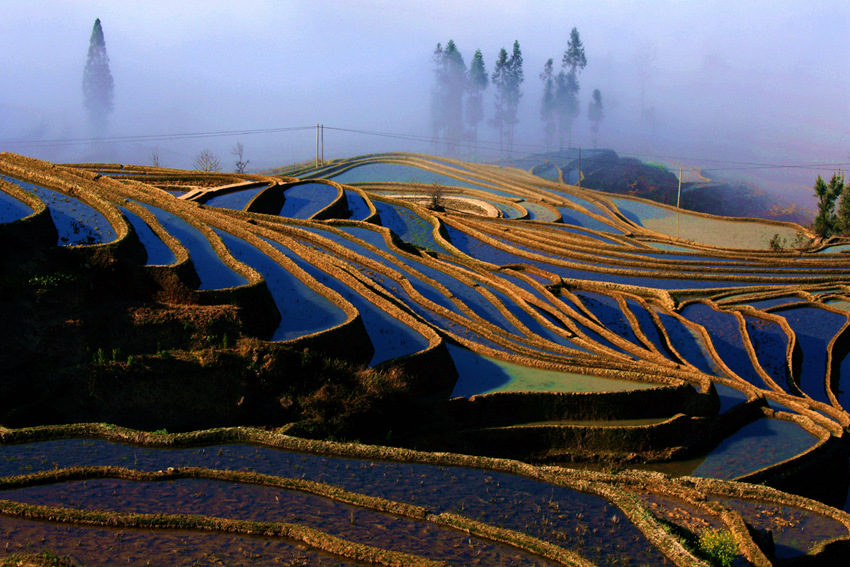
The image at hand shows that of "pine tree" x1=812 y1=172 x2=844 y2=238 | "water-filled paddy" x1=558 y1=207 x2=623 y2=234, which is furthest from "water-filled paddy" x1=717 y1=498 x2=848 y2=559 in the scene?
"pine tree" x1=812 y1=172 x2=844 y2=238

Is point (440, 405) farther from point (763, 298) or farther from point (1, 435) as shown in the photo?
point (763, 298)

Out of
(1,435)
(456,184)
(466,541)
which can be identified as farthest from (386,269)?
(456,184)

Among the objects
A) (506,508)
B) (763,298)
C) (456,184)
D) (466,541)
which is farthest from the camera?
(456,184)

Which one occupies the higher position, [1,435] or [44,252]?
[44,252]

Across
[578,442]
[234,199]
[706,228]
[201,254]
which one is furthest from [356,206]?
[706,228]

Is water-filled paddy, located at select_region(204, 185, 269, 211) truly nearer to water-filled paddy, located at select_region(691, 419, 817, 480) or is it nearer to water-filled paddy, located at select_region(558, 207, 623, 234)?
water-filled paddy, located at select_region(558, 207, 623, 234)

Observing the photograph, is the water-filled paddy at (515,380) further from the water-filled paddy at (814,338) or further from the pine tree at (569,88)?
the pine tree at (569,88)
